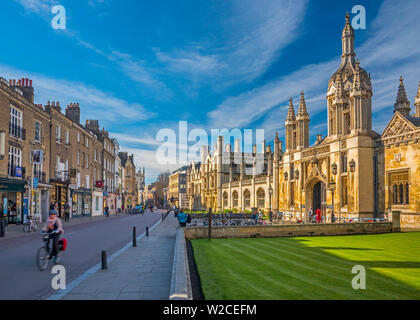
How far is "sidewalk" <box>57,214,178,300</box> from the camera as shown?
21.0 ft

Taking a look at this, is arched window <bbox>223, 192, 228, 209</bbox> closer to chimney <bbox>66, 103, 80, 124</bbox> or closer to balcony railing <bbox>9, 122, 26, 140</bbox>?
chimney <bbox>66, 103, 80, 124</bbox>

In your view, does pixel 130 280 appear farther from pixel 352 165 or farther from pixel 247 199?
pixel 247 199

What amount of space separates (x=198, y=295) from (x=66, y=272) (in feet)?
13.5

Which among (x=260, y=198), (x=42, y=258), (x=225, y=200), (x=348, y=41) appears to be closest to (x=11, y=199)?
(x=42, y=258)

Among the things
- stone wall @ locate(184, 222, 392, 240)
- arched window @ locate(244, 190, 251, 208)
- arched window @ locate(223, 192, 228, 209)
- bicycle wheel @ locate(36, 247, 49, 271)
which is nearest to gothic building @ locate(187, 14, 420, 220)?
stone wall @ locate(184, 222, 392, 240)

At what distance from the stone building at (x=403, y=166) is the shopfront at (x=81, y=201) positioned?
95.1ft

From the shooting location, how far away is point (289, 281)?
24.8 feet

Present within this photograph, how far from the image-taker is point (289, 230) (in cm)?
1803

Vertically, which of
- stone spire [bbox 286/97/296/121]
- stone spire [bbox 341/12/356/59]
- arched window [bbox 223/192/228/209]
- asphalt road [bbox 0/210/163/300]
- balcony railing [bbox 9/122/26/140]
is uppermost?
stone spire [bbox 341/12/356/59]

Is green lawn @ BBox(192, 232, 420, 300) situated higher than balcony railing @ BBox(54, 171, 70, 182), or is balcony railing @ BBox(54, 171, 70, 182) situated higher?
balcony railing @ BBox(54, 171, 70, 182)

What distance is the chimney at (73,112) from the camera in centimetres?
4103

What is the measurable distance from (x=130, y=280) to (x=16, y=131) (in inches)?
865

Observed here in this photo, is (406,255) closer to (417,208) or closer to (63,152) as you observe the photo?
(417,208)

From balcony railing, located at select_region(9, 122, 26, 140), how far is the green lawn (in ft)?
61.1
